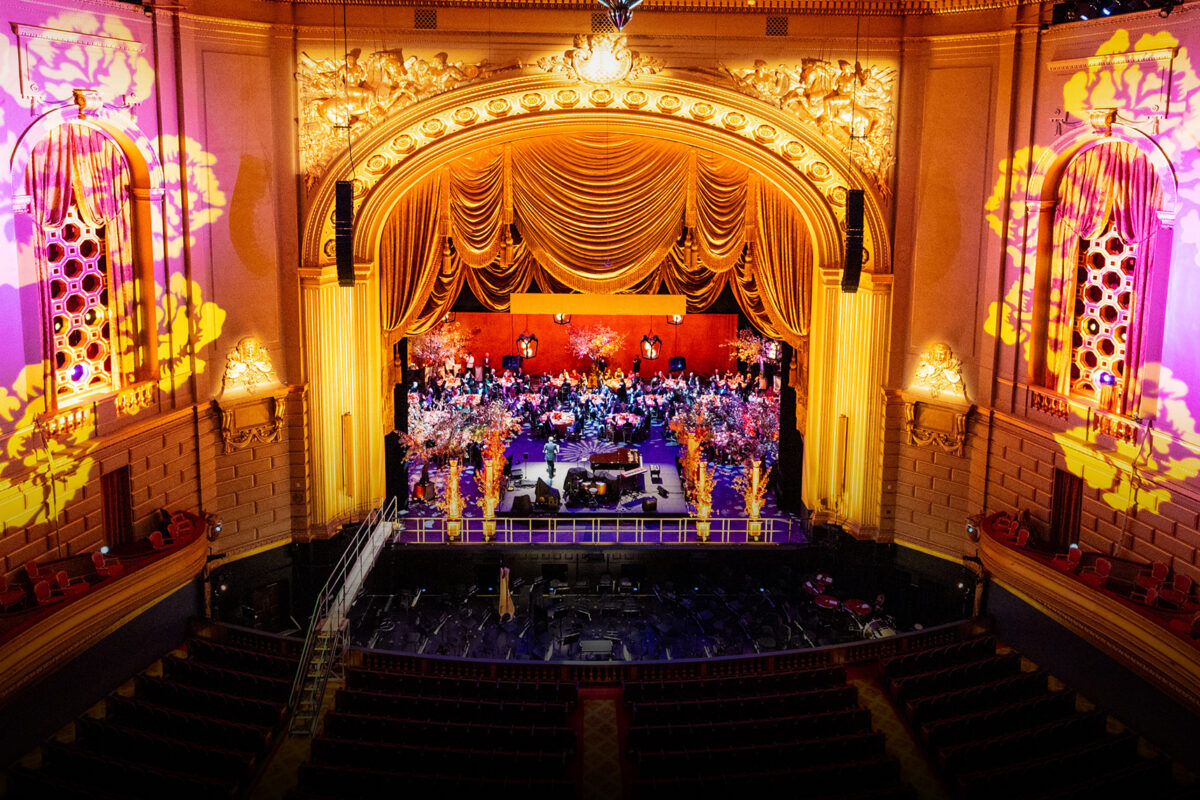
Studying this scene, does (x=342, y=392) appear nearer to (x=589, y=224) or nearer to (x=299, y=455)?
(x=299, y=455)

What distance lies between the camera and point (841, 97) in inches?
578

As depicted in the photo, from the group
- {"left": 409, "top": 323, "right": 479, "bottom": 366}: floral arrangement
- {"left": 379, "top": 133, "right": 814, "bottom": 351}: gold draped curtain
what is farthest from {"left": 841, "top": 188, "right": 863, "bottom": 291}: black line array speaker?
{"left": 409, "top": 323, "right": 479, "bottom": 366}: floral arrangement

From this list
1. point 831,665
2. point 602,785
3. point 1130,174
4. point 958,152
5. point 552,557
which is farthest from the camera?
point 552,557

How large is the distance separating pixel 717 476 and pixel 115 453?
1145 cm

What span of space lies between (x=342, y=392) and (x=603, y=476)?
18.0 feet

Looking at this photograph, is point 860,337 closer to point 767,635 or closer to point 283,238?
point 767,635

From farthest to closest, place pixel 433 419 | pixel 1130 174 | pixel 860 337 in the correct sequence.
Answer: pixel 433 419 → pixel 860 337 → pixel 1130 174

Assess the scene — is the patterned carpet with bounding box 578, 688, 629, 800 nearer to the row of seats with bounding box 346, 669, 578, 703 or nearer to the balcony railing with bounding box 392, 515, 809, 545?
the row of seats with bounding box 346, 669, 578, 703

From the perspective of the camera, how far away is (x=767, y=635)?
15.0m

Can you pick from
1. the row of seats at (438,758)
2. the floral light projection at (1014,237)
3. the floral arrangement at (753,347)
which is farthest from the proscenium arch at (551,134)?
the floral arrangement at (753,347)

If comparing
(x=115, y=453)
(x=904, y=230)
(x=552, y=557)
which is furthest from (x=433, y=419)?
(x=904, y=230)

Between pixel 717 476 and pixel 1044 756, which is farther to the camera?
pixel 717 476

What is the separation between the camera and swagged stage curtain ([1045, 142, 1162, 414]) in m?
12.1

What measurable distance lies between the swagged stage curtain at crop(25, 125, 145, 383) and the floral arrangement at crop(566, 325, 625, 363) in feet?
51.4
